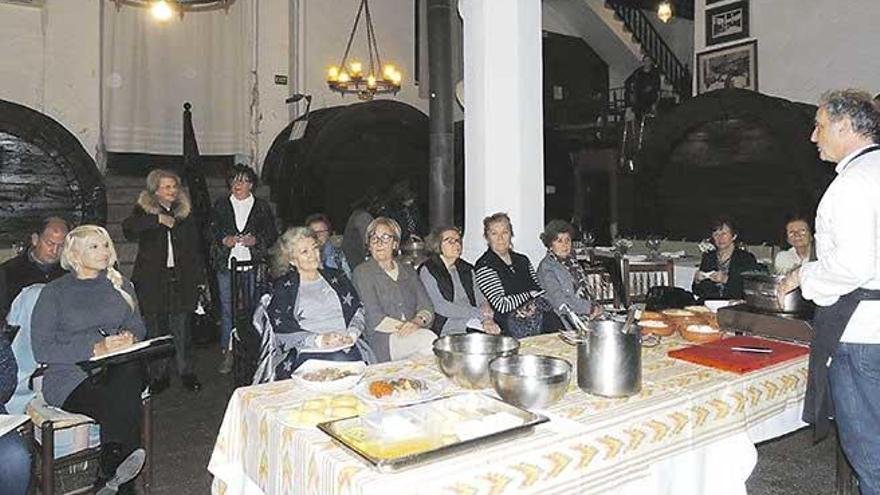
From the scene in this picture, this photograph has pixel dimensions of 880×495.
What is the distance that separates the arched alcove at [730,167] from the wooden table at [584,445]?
4.54m

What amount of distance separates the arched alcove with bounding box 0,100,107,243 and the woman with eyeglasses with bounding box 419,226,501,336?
13.8ft

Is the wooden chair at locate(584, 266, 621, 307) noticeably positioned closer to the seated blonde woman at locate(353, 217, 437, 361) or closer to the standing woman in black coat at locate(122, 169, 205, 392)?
the seated blonde woman at locate(353, 217, 437, 361)

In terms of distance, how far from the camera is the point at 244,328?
3.39m

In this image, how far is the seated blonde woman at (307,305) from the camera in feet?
9.97

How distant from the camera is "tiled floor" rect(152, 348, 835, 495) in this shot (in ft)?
10.1

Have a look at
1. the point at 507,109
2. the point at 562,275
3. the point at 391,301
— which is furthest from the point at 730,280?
the point at 391,301

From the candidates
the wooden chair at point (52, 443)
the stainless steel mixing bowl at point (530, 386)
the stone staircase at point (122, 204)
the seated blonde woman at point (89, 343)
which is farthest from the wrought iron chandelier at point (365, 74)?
the stainless steel mixing bowl at point (530, 386)

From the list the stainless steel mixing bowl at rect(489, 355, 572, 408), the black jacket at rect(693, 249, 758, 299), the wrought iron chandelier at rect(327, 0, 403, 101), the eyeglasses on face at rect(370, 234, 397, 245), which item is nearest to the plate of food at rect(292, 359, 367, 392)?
the stainless steel mixing bowl at rect(489, 355, 572, 408)

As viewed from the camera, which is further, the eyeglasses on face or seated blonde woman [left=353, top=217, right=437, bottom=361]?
the eyeglasses on face

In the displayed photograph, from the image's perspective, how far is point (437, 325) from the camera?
12.5 ft

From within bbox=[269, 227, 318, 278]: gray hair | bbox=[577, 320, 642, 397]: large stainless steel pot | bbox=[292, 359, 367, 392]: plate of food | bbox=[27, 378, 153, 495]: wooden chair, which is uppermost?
bbox=[269, 227, 318, 278]: gray hair

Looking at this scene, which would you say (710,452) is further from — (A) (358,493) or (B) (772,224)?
(B) (772,224)

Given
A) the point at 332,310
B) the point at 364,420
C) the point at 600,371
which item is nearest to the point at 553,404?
the point at 600,371

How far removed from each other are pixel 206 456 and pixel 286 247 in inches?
48.6
